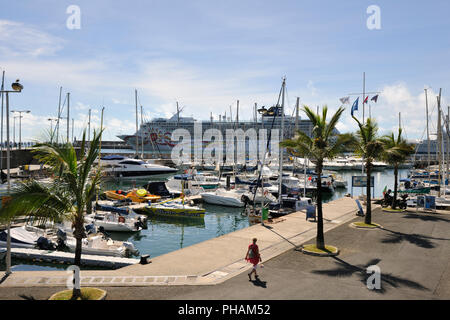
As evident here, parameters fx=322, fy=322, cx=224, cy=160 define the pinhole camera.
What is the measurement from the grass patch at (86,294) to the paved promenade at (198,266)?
86 cm

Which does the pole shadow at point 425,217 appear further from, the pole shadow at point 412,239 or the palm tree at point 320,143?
the palm tree at point 320,143

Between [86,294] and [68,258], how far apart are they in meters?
8.26

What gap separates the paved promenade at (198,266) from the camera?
10.1 metres

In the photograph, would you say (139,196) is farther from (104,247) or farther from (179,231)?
(104,247)

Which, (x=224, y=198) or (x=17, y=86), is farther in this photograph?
(x=224, y=198)

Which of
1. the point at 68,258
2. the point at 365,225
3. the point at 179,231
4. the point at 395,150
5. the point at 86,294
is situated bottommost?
the point at 179,231

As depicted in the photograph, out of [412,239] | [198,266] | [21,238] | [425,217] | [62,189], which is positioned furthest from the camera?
[425,217]

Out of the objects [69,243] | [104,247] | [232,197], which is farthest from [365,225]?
[232,197]

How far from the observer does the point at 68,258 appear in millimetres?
15828

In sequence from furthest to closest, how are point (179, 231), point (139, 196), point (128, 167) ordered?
point (128, 167) < point (139, 196) < point (179, 231)

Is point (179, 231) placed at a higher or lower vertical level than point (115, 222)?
lower

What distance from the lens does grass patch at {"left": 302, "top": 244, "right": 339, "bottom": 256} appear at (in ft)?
43.1

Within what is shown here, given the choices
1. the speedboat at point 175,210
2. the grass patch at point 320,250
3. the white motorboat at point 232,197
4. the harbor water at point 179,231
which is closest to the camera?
the grass patch at point 320,250

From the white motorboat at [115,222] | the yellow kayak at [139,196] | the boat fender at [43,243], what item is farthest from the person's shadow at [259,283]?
the yellow kayak at [139,196]
